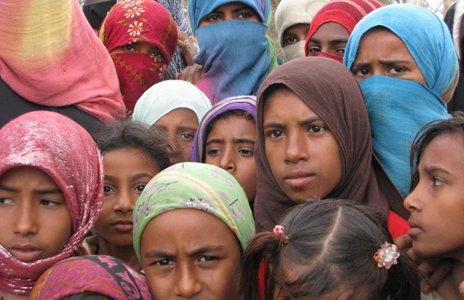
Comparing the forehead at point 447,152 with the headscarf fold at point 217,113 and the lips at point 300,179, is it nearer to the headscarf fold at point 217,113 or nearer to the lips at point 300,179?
the lips at point 300,179

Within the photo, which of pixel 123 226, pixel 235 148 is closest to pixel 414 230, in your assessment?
pixel 235 148

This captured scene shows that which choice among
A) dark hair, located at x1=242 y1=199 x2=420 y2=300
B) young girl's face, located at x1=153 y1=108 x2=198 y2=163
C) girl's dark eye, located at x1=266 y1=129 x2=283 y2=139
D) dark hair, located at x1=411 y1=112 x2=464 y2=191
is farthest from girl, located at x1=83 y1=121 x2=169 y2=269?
dark hair, located at x1=411 y1=112 x2=464 y2=191

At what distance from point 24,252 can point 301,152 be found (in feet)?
3.72

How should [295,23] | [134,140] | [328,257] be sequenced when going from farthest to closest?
[295,23], [134,140], [328,257]

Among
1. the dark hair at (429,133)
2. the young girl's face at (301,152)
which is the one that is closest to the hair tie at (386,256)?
the dark hair at (429,133)

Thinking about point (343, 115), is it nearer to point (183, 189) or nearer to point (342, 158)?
point (342, 158)

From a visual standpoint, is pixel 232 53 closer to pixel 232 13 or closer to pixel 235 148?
pixel 232 13

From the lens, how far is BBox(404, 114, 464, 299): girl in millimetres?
2881

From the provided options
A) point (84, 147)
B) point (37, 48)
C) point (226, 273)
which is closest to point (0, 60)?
point (37, 48)

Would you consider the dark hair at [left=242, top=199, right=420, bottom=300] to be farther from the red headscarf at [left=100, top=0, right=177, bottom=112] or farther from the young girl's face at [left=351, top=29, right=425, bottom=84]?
the red headscarf at [left=100, top=0, right=177, bottom=112]

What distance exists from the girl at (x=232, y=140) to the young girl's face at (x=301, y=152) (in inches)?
18.8

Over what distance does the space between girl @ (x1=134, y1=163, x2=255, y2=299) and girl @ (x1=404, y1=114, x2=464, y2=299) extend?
0.67 meters

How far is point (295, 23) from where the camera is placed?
526 cm

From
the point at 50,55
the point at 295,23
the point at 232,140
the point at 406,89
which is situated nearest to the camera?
the point at 406,89
